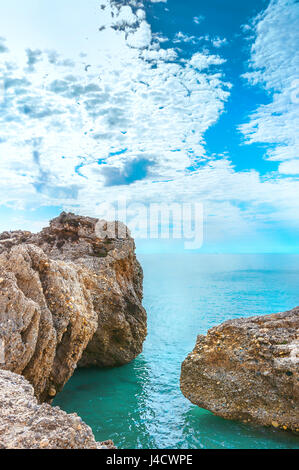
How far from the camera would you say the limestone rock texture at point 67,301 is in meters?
10.3

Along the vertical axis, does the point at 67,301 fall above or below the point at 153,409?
above

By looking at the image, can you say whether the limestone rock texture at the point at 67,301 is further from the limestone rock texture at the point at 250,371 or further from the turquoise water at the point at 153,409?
the limestone rock texture at the point at 250,371

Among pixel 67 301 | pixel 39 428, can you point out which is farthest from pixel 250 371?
pixel 39 428

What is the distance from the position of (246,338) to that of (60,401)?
10.2 m

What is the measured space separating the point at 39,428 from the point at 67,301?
8.30 meters

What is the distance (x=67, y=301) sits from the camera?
12.8 meters

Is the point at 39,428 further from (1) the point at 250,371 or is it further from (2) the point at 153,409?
(2) the point at 153,409

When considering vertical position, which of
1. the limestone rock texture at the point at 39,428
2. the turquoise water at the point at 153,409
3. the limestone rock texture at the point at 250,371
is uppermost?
the limestone rock texture at the point at 39,428

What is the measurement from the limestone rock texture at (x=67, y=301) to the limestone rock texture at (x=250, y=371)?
5.24 metres

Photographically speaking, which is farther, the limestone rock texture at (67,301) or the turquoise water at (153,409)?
the turquoise water at (153,409)

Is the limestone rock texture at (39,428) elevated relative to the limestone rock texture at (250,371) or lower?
elevated

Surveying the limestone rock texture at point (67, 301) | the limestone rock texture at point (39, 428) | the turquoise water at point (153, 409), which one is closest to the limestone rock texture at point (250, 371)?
the turquoise water at point (153, 409)

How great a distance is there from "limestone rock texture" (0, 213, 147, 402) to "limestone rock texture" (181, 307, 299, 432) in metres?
5.24

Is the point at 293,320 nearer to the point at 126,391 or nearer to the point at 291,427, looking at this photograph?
the point at 291,427
